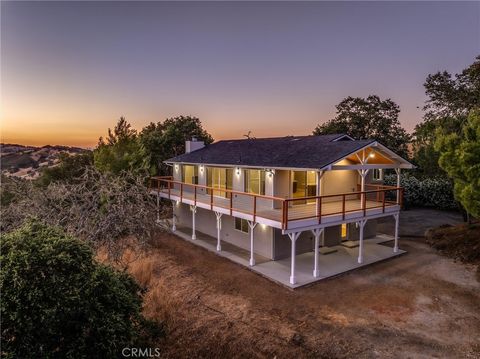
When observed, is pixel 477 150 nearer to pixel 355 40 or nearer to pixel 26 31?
pixel 355 40

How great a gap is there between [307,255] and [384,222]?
33.3 feet

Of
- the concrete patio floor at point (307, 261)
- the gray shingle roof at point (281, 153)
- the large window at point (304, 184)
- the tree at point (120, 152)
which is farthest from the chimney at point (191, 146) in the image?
the large window at point (304, 184)

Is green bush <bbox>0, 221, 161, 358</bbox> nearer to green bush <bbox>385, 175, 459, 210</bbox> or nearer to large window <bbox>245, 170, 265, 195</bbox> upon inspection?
large window <bbox>245, 170, 265, 195</bbox>

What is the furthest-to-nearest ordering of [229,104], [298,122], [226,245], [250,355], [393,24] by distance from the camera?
[298,122]
[229,104]
[393,24]
[226,245]
[250,355]

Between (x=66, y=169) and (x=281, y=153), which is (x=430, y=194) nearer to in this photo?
(x=281, y=153)

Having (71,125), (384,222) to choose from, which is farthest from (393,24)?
(71,125)

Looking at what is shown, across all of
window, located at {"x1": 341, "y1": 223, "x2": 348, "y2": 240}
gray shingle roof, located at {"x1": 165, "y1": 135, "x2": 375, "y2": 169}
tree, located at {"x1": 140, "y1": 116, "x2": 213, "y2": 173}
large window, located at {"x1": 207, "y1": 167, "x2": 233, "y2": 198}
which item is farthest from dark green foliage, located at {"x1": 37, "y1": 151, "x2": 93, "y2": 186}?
window, located at {"x1": 341, "y1": 223, "x2": 348, "y2": 240}

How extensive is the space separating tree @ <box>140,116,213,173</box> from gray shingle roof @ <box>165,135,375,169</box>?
890cm

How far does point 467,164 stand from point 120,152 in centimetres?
2101

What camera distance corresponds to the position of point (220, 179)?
17.8 m

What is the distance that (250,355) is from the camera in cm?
744

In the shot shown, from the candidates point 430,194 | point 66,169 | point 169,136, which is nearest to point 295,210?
point 430,194

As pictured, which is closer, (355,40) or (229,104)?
(355,40)

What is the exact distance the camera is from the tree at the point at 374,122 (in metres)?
33.0
